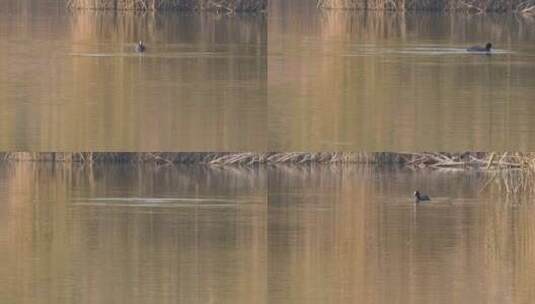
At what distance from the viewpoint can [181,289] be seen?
152 inches

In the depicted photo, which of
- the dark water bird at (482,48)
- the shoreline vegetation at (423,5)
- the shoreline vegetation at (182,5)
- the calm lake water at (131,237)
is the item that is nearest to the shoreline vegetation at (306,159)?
the calm lake water at (131,237)

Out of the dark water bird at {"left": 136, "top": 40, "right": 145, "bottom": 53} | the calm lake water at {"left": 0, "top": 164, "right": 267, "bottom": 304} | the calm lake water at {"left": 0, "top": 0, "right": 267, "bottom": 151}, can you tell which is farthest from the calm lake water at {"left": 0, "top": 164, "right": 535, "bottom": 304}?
the dark water bird at {"left": 136, "top": 40, "right": 145, "bottom": 53}

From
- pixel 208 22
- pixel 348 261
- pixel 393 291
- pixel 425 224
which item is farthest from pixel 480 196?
pixel 393 291

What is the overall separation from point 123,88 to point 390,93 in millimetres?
706

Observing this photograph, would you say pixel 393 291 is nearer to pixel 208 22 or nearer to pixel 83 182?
pixel 208 22

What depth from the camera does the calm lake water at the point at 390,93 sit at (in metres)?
4.05

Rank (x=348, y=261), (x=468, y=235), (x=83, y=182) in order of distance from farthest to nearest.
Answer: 1. (x=83, y=182)
2. (x=468, y=235)
3. (x=348, y=261)

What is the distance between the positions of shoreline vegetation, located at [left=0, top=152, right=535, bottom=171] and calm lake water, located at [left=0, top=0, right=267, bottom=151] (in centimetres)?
318

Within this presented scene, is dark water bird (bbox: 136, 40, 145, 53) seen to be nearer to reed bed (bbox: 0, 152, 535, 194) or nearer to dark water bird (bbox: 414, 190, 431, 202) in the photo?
reed bed (bbox: 0, 152, 535, 194)

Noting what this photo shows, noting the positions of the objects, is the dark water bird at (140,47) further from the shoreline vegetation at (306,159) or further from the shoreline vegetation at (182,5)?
the shoreline vegetation at (306,159)

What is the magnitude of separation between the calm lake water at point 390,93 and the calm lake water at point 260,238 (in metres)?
0.28

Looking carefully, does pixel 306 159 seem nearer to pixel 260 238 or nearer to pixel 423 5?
pixel 423 5

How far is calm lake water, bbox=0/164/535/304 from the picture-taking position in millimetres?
3889

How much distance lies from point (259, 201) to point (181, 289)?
352 cm
